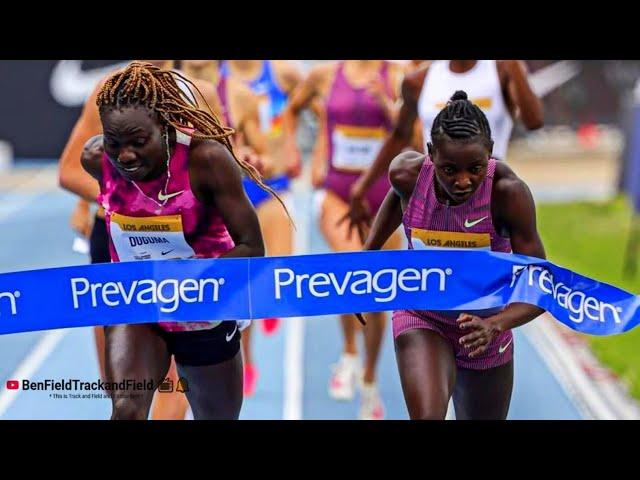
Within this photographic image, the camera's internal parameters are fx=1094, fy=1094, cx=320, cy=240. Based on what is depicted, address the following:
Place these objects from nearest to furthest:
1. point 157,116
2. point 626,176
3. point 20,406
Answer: point 157,116 < point 20,406 < point 626,176

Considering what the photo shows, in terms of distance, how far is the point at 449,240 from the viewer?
4277mm

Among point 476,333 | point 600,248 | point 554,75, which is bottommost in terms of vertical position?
point 600,248

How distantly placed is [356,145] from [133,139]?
3.57 m

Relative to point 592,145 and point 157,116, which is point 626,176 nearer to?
point 592,145

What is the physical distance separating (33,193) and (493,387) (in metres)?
13.1

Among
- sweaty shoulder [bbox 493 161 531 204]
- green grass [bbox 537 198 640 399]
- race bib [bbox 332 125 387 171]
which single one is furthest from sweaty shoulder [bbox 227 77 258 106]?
sweaty shoulder [bbox 493 161 531 204]

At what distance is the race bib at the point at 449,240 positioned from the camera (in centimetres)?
425

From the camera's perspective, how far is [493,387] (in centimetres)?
443

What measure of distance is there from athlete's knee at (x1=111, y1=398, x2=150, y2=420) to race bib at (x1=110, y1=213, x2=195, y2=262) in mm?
579

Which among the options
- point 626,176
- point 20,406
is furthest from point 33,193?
point 20,406

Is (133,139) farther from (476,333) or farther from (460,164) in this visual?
(476,333)

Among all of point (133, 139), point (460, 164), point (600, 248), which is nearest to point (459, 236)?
point (460, 164)

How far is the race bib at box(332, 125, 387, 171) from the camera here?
7340mm
